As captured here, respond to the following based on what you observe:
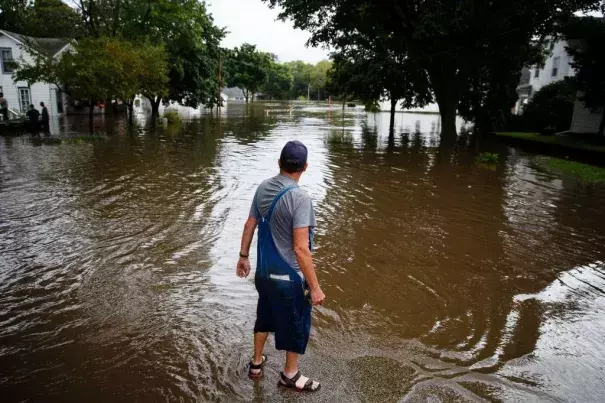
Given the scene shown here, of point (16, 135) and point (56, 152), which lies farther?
point (16, 135)

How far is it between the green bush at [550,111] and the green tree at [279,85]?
104m

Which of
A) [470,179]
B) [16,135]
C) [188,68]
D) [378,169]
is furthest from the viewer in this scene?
[188,68]

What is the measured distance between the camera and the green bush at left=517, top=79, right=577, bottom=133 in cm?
2469

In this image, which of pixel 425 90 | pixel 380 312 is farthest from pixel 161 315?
pixel 425 90

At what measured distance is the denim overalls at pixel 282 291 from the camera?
10.1 feet

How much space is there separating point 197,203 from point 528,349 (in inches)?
262

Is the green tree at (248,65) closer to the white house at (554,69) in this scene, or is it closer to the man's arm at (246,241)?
the white house at (554,69)

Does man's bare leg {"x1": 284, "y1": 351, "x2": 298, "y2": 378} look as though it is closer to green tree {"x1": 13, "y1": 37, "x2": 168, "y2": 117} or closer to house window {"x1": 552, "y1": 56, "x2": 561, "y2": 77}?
green tree {"x1": 13, "y1": 37, "x2": 168, "y2": 117}

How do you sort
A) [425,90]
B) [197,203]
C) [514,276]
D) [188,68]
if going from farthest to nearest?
[188,68] → [425,90] → [197,203] → [514,276]

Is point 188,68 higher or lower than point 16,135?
higher

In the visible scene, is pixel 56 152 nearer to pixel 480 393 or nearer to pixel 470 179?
pixel 470 179

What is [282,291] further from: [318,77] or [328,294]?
[318,77]

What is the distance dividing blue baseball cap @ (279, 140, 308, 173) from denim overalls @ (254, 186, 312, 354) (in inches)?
6.6

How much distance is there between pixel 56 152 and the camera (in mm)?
15305
